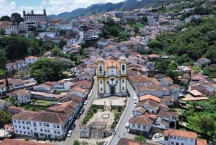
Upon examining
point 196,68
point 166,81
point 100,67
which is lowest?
point 166,81

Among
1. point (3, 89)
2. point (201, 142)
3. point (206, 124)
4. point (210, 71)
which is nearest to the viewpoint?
point (201, 142)

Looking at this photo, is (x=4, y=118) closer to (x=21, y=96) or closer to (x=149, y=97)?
(x=21, y=96)

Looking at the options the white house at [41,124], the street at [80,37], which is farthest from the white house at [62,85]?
the street at [80,37]

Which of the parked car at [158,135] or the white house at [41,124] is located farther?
the white house at [41,124]

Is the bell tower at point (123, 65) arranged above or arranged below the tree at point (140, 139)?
above

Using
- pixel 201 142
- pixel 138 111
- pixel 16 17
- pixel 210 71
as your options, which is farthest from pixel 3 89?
pixel 16 17

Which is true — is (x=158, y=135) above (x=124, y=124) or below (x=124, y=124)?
below

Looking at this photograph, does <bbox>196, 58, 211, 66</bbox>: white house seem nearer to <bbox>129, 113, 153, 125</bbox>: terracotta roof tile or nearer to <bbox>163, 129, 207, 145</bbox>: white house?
<bbox>129, 113, 153, 125</bbox>: terracotta roof tile

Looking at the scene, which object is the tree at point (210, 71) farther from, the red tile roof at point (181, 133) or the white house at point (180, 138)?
the white house at point (180, 138)
